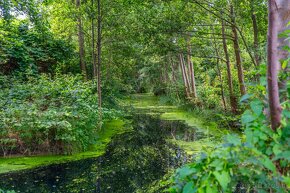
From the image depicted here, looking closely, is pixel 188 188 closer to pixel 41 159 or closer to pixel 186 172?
pixel 186 172

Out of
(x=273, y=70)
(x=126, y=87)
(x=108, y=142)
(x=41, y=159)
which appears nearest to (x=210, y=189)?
(x=273, y=70)

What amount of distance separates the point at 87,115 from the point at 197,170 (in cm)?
623

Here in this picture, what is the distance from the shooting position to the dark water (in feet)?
15.5

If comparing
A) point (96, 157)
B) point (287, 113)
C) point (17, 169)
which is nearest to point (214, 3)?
point (96, 157)

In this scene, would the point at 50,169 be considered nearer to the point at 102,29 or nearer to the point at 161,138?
the point at 161,138

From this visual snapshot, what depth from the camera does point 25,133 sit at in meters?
5.99

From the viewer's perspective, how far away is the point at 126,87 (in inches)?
535

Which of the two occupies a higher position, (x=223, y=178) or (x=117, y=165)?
(x=223, y=178)

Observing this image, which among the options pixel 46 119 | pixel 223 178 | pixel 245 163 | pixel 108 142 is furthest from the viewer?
pixel 108 142

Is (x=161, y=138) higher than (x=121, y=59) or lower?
lower

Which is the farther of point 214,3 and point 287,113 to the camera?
point 214,3

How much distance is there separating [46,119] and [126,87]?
7.51m

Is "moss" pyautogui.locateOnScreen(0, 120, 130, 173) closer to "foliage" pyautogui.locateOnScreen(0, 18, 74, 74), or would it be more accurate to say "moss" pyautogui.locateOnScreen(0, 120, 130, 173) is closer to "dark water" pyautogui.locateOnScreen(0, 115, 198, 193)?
"dark water" pyautogui.locateOnScreen(0, 115, 198, 193)

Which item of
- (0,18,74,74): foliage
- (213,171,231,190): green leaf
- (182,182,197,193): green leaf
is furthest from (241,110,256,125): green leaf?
(0,18,74,74): foliage
